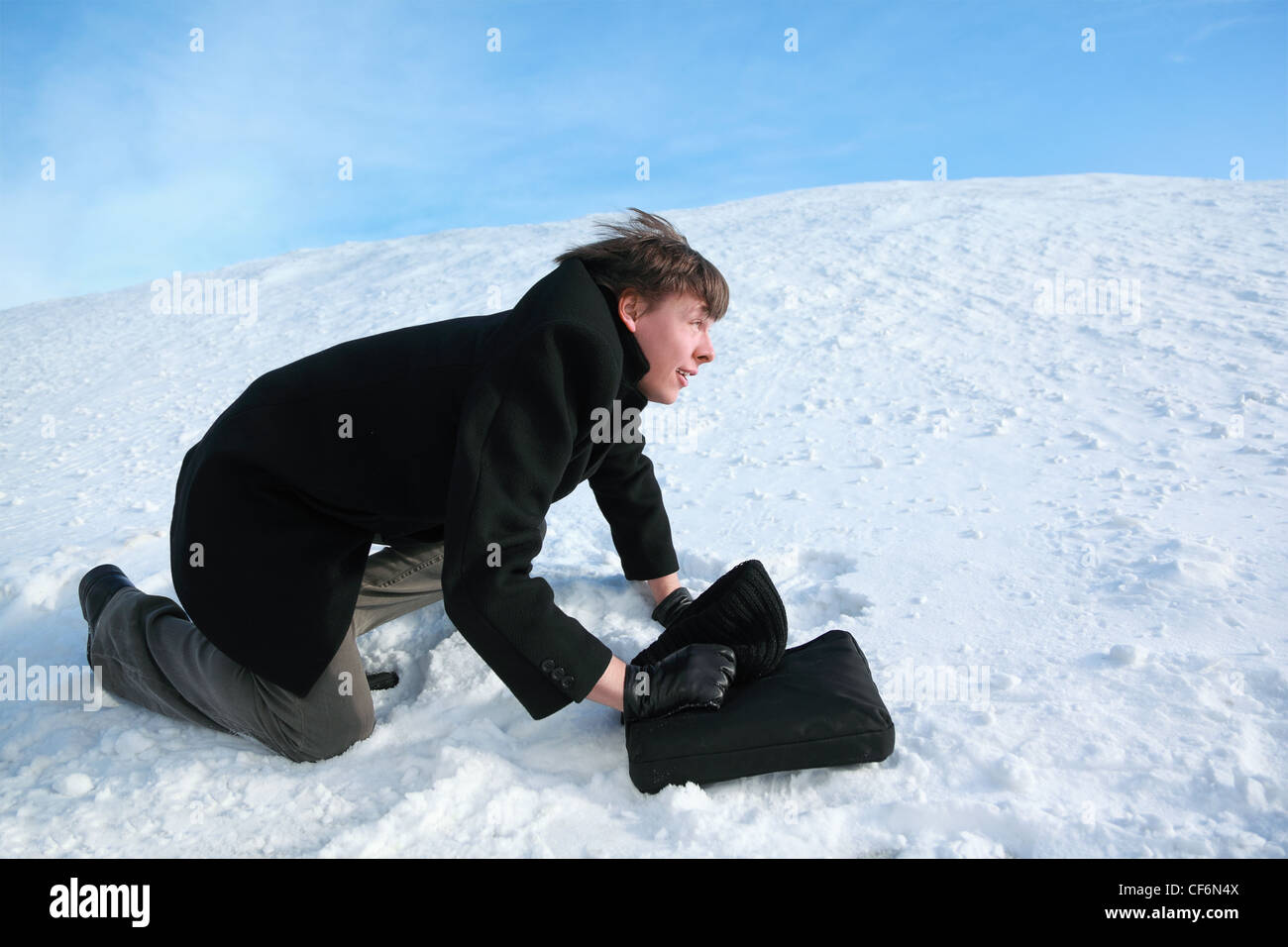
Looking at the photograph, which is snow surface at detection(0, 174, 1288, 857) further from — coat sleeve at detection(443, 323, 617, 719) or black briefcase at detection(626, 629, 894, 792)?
coat sleeve at detection(443, 323, 617, 719)

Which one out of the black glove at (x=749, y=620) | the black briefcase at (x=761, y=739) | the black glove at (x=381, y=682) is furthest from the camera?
the black glove at (x=381, y=682)

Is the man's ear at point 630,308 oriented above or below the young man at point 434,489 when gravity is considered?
above

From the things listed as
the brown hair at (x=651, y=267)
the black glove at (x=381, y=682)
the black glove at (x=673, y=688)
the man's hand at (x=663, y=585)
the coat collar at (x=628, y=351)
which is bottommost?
the black glove at (x=381, y=682)

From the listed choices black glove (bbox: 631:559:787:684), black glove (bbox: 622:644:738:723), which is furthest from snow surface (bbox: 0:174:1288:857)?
black glove (bbox: 631:559:787:684)

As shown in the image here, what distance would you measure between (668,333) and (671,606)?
87 cm

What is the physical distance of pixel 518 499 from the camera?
1.55m

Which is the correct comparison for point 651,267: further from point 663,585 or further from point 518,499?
point 663,585

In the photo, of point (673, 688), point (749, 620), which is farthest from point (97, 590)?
point (749, 620)

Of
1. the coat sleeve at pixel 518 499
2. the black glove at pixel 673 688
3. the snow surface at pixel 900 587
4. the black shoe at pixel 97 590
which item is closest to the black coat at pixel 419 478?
the coat sleeve at pixel 518 499

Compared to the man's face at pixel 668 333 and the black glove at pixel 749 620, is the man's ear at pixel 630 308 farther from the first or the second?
the black glove at pixel 749 620

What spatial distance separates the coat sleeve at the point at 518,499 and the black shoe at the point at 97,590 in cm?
133

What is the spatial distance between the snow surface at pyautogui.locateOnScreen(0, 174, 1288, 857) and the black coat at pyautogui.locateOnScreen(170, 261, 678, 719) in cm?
31

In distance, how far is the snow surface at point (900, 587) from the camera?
161cm
